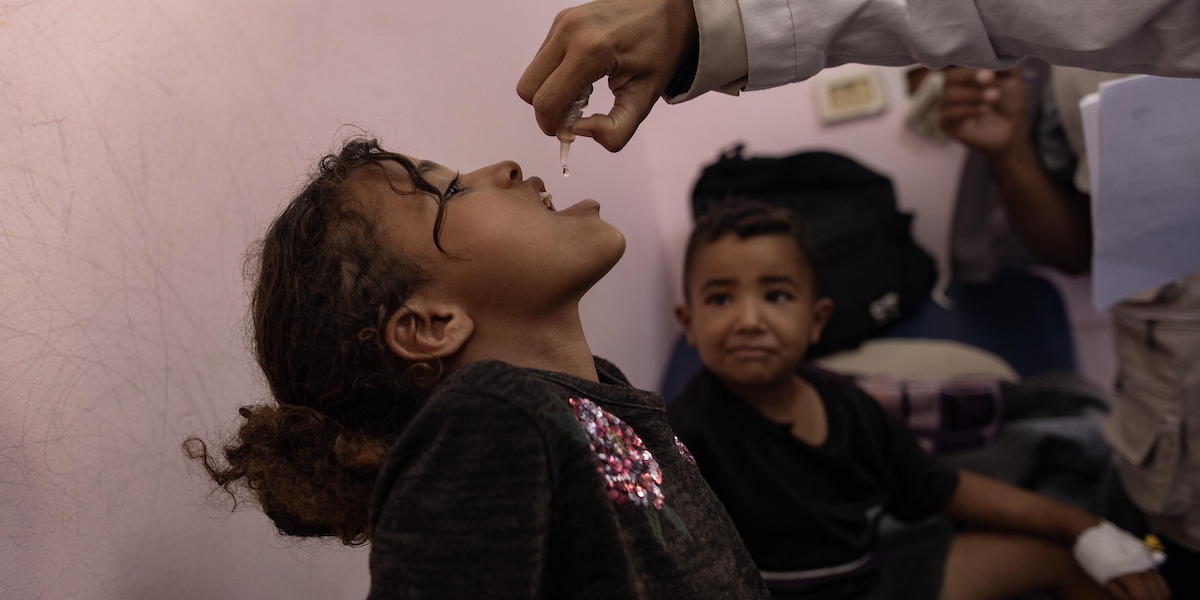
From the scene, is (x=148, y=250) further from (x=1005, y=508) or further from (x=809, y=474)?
(x=1005, y=508)

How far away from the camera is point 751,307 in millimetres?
1345

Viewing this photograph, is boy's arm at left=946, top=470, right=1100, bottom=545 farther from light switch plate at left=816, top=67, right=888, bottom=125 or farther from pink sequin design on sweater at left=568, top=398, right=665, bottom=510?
light switch plate at left=816, top=67, right=888, bottom=125

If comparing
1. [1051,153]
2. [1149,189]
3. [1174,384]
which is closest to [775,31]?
[1149,189]

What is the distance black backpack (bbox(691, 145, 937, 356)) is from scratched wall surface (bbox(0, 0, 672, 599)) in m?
0.90

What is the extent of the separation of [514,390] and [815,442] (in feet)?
2.65

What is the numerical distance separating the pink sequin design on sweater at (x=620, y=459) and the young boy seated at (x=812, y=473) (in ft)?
1.77

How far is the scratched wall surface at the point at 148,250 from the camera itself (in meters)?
0.77

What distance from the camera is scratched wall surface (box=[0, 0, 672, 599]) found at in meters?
0.77

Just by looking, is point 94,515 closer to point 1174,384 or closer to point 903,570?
point 903,570

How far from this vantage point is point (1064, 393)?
187 cm

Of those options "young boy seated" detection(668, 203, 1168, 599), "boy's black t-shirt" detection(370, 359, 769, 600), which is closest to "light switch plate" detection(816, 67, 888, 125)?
"young boy seated" detection(668, 203, 1168, 599)

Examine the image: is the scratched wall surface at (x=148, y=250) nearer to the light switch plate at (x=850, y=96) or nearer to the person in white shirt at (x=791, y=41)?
the person in white shirt at (x=791, y=41)

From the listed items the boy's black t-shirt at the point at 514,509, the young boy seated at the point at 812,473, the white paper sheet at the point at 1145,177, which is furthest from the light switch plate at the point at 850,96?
the boy's black t-shirt at the point at 514,509

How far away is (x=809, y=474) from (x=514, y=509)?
0.78 meters
